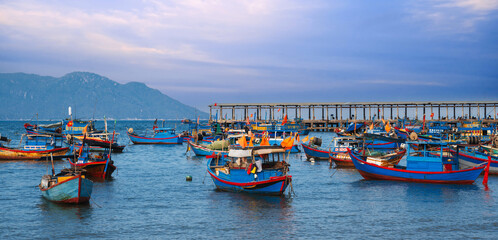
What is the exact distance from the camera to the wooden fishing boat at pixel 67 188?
26.4 m

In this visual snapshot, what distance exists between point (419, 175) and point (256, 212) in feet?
47.1

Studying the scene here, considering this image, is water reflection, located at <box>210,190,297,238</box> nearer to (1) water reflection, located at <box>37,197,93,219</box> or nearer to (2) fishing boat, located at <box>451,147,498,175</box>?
(1) water reflection, located at <box>37,197,93,219</box>

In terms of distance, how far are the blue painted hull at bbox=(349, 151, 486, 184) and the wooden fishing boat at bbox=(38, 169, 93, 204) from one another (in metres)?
20.6

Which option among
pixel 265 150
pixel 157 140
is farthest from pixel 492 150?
pixel 157 140

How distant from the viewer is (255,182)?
29844 millimetres

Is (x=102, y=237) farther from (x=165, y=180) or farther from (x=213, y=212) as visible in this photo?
(x=165, y=180)

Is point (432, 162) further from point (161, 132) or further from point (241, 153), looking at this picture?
Result: point (161, 132)

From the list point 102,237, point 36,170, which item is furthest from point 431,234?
point 36,170

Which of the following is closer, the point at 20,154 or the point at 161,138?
the point at 20,154

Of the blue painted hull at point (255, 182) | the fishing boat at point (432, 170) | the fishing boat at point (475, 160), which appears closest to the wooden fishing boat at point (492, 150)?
the fishing boat at point (475, 160)

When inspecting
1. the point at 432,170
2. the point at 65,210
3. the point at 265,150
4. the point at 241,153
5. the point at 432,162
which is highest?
the point at 265,150

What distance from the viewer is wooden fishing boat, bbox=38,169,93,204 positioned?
2643 centimetres

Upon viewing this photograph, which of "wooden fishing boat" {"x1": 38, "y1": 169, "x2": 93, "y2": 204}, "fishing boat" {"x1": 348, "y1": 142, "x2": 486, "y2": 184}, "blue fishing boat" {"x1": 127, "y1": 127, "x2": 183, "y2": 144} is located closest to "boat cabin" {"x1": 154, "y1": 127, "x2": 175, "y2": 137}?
"blue fishing boat" {"x1": 127, "y1": 127, "x2": 183, "y2": 144}

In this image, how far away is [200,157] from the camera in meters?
60.8
